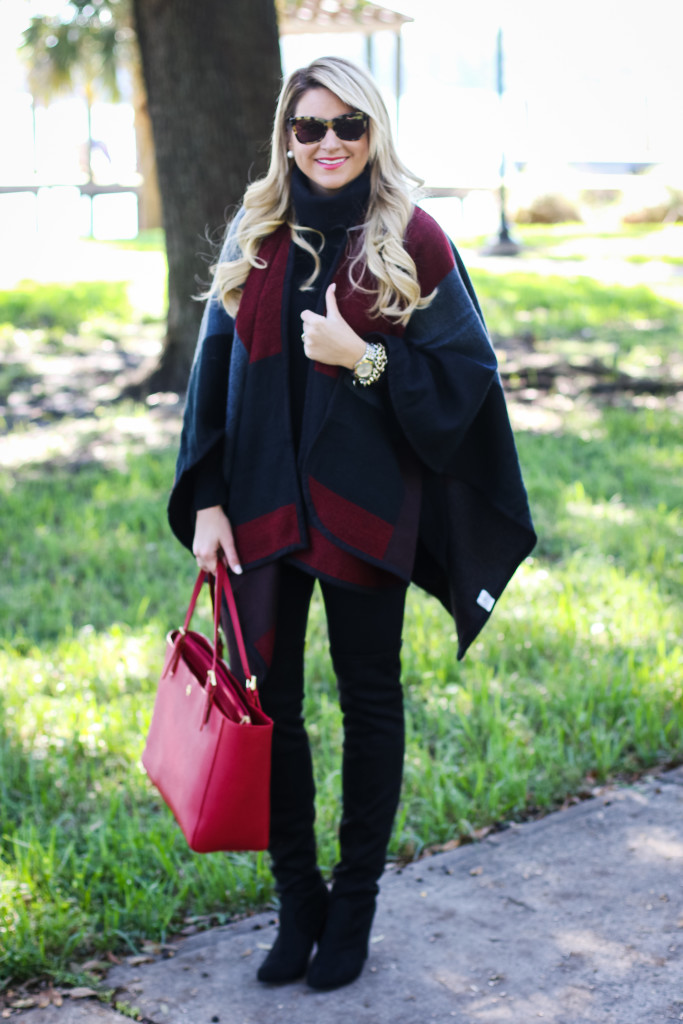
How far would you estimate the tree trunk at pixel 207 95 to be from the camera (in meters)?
6.78

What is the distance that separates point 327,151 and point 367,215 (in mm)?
157

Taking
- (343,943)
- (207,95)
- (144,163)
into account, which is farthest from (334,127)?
(144,163)

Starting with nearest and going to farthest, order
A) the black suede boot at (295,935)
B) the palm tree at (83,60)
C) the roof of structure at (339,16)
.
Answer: the black suede boot at (295,935) < the roof of structure at (339,16) < the palm tree at (83,60)

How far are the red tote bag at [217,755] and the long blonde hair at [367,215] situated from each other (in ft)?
2.26

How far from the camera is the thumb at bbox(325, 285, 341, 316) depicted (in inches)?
90.7

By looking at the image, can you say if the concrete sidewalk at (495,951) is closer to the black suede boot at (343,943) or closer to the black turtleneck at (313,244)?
the black suede boot at (343,943)

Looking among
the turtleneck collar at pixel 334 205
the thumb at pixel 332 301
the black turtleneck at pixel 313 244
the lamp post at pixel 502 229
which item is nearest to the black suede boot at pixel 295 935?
the black turtleneck at pixel 313 244

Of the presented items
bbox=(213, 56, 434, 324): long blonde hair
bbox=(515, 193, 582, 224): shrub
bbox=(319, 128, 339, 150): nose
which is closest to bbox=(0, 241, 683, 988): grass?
bbox=(213, 56, 434, 324): long blonde hair

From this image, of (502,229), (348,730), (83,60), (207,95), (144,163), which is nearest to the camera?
(348,730)

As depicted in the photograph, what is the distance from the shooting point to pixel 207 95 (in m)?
6.88

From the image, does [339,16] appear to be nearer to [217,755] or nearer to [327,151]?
[327,151]

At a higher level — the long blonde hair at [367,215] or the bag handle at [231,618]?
the long blonde hair at [367,215]

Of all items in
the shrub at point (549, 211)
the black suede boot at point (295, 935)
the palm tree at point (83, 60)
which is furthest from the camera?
the shrub at point (549, 211)

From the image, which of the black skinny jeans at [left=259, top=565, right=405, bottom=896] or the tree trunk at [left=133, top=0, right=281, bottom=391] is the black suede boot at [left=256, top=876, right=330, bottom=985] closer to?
the black skinny jeans at [left=259, top=565, right=405, bottom=896]
